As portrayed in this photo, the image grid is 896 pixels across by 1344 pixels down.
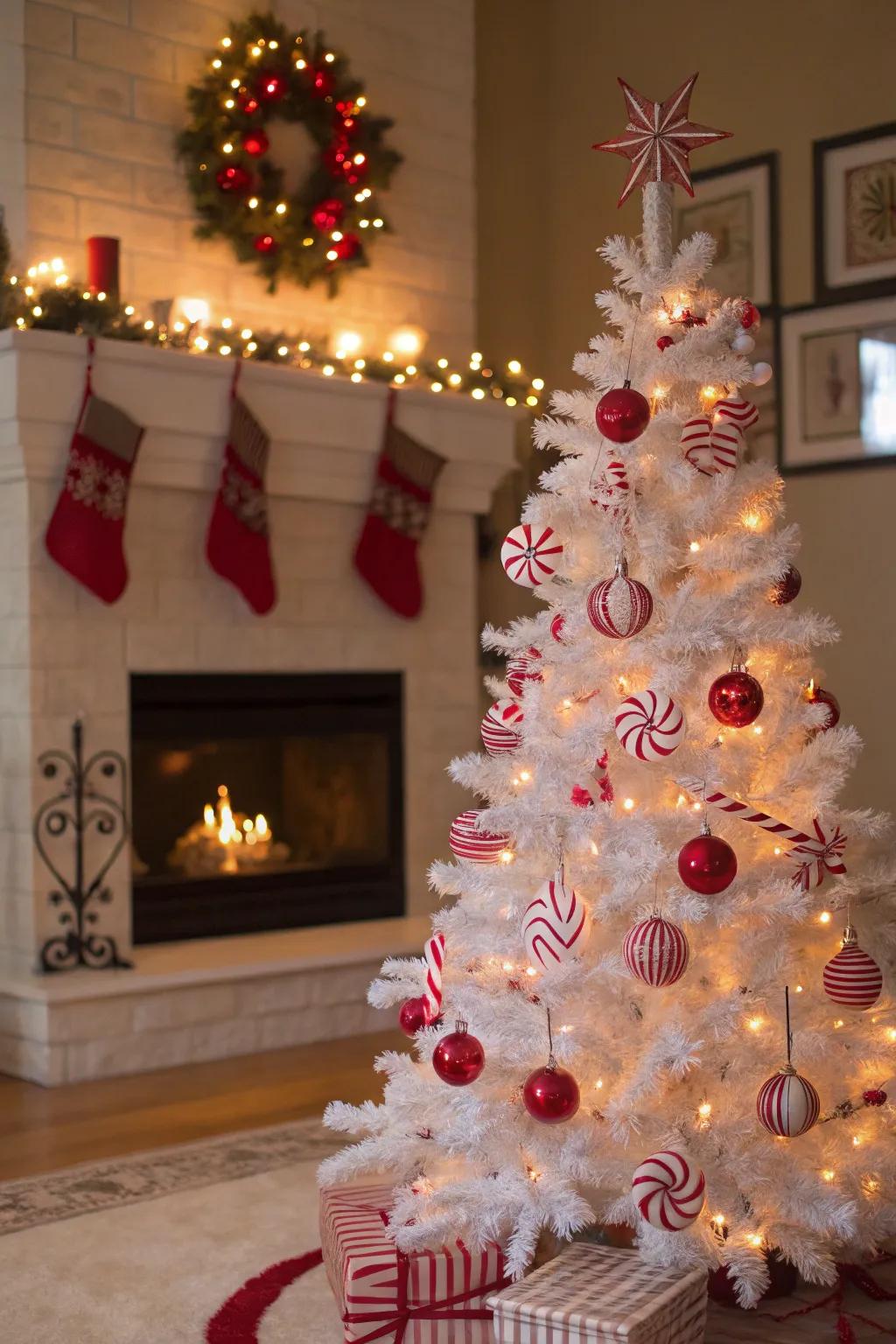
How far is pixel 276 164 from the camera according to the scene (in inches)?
184

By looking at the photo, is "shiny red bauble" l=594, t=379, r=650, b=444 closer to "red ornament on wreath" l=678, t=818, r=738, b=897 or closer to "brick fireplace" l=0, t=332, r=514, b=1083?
"red ornament on wreath" l=678, t=818, r=738, b=897

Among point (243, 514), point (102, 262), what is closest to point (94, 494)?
point (243, 514)

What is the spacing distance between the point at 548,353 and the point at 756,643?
3296 millimetres

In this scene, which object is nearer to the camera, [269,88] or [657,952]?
[657,952]

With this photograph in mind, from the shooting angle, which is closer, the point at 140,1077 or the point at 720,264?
the point at 140,1077

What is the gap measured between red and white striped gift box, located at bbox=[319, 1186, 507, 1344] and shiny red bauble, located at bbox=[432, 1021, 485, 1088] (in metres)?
0.24

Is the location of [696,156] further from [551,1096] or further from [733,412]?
[551,1096]

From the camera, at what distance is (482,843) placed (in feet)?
8.14

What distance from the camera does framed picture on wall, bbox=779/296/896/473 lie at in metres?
4.53

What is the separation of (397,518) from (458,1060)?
2.55 m

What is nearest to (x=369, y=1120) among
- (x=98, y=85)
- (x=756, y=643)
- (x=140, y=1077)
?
(x=756, y=643)

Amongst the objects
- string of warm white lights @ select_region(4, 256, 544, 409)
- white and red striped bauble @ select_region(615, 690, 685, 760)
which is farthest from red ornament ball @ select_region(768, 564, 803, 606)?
string of warm white lights @ select_region(4, 256, 544, 409)

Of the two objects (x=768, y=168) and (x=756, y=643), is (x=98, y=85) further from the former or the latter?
(x=756, y=643)

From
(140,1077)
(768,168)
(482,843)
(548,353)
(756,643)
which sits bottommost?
(140,1077)
